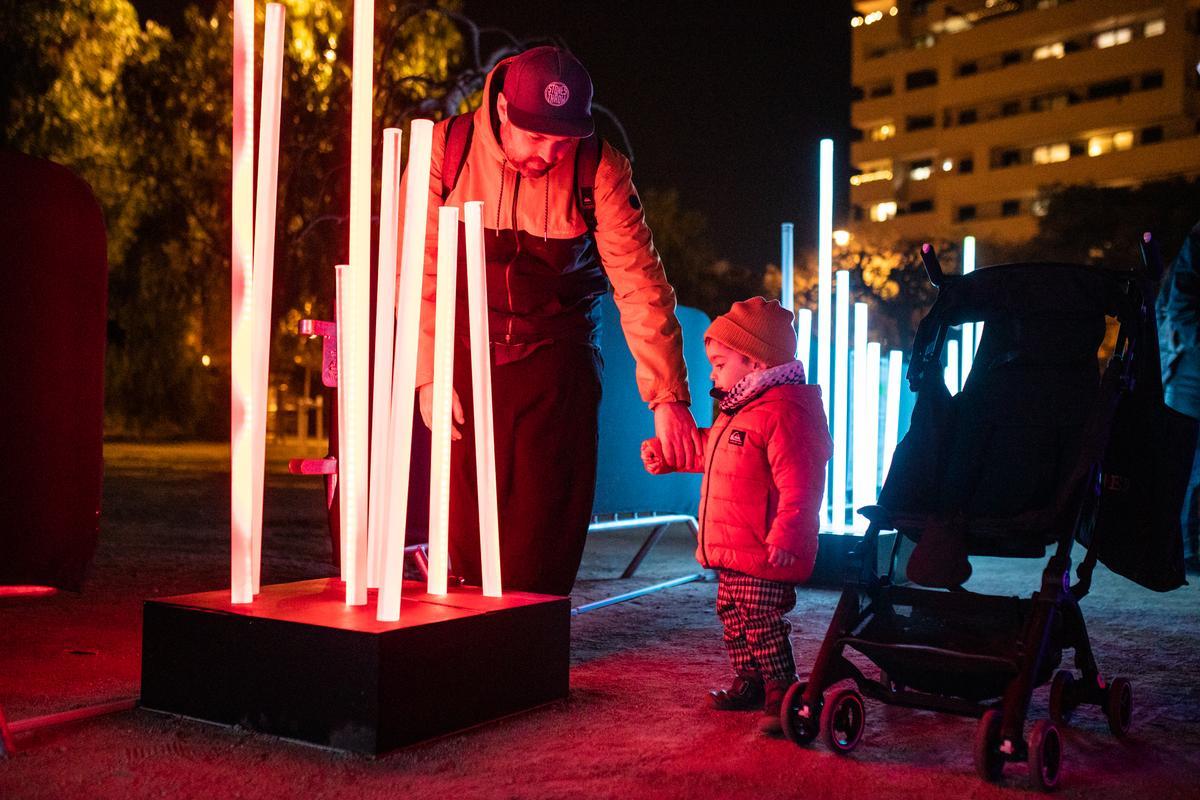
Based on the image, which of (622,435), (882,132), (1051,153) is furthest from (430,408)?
(882,132)

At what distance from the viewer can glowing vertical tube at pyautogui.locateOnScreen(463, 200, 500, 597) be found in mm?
3475

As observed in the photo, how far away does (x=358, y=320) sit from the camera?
325 cm

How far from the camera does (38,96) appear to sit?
59.5 feet

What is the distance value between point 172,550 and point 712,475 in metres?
5.01

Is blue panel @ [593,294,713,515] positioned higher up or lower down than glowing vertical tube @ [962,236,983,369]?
lower down

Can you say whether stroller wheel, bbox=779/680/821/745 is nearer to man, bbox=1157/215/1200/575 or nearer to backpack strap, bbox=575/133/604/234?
backpack strap, bbox=575/133/604/234

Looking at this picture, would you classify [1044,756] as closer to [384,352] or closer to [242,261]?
[384,352]

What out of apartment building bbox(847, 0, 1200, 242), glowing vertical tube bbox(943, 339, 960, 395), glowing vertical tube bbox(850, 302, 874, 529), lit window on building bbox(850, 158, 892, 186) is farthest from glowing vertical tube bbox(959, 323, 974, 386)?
lit window on building bbox(850, 158, 892, 186)

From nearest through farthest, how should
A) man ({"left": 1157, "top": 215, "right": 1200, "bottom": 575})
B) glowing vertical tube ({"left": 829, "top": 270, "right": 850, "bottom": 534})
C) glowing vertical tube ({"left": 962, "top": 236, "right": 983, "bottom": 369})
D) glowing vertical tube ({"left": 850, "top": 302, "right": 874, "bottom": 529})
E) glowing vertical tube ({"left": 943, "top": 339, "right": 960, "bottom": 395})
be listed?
man ({"left": 1157, "top": 215, "right": 1200, "bottom": 575})
glowing vertical tube ({"left": 829, "top": 270, "right": 850, "bottom": 534})
glowing vertical tube ({"left": 850, "top": 302, "right": 874, "bottom": 529})
glowing vertical tube ({"left": 962, "top": 236, "right": 983, "bottom": 369})
glowing vertical tube ({"left": 943, "top": 339, "right": 960, "bottom": 395})

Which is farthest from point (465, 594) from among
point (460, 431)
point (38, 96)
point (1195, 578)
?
point (38, 96)

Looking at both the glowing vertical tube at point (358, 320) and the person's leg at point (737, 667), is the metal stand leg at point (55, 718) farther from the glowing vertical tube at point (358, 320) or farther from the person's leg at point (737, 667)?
the person's leg at point (737, 667)

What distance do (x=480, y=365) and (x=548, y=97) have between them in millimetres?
798

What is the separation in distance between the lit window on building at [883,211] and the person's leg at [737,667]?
7968 centimetres

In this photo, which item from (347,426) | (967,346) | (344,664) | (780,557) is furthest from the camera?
(967,346)
